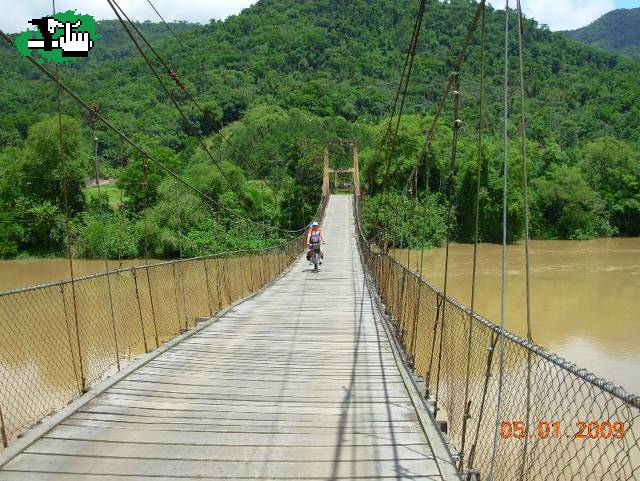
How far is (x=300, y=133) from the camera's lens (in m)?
29.5

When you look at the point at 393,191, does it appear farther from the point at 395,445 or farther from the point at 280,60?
the point at 280,60

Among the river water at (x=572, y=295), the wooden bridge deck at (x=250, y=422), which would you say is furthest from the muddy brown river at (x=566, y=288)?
the wooden bridge deck at (x=250, y=422)

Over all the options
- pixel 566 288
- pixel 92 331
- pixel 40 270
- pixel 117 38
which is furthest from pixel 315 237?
pixel 117 38

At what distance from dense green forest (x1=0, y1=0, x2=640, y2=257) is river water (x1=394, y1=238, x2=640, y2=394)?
7.29 feet

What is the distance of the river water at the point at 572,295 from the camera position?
29.8 ft

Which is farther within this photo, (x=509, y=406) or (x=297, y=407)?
(x=509, y=406)

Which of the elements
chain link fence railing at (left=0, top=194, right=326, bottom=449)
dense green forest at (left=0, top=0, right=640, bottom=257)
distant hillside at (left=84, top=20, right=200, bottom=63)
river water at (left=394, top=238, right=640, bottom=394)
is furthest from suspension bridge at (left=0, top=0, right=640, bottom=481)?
distant hillside at (left=84, top=20, right=200, bottom=63)

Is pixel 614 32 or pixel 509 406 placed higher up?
pixel 614 32

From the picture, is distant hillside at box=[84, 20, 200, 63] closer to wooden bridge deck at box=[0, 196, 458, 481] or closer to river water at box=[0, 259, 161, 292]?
river water at box=[0, 259, 161, 292]

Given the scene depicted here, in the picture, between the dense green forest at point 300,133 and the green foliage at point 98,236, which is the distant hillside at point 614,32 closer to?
the dense green forest at point 300,133

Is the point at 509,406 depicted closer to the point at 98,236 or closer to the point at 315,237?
the point at 315,237

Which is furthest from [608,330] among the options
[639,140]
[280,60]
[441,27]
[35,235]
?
[441,27]

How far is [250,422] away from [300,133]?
2785 centimetres

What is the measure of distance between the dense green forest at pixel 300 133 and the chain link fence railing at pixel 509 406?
2.71 ft
